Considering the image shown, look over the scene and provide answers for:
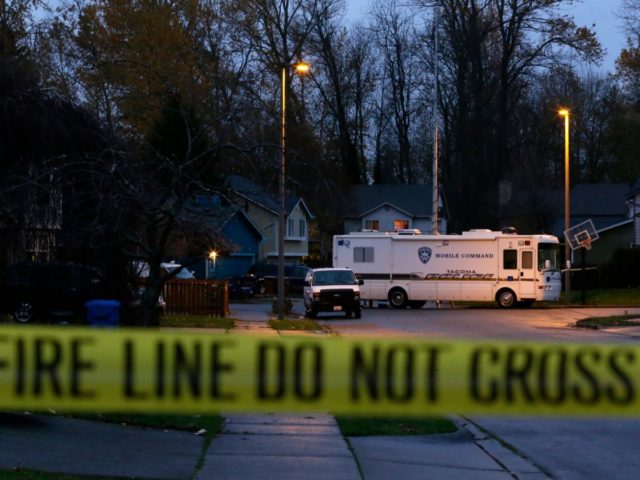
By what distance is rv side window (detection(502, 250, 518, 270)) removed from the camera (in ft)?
124

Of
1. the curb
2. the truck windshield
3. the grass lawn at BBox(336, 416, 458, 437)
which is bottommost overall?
the curb

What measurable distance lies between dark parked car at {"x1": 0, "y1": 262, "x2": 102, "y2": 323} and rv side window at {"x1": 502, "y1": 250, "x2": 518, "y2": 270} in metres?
20.9

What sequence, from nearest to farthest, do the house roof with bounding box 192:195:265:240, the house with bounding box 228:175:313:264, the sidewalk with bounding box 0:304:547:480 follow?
the sidewalk with bounding box 0:304:547:480
the house roof with bounding box 192:195:265:240
the house with bounding box 228:175:313:264

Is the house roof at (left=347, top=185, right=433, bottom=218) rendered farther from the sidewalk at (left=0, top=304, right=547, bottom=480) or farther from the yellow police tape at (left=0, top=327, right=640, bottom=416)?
the yellow police tape at (left=0, top=327, right=640, bottom=416)

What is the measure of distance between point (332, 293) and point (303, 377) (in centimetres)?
2707

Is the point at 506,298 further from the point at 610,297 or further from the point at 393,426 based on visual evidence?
the point at 393,426

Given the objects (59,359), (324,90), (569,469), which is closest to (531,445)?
Result: (569,469)


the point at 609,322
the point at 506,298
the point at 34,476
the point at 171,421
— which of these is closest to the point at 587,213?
the point at 506,298

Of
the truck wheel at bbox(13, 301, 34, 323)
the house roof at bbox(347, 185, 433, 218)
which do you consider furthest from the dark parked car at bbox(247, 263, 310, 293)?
the truck wheel at bbox(13, 301, 34, 323)

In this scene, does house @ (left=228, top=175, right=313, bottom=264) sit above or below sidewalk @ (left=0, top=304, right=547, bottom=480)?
above

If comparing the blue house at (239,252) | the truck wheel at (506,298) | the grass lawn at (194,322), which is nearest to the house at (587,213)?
the blue house at (239,252)

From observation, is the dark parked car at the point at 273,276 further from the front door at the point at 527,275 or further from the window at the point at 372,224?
the window at the point at 372,224

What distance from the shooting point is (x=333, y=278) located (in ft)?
107

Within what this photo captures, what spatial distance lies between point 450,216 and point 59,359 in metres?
62.8
